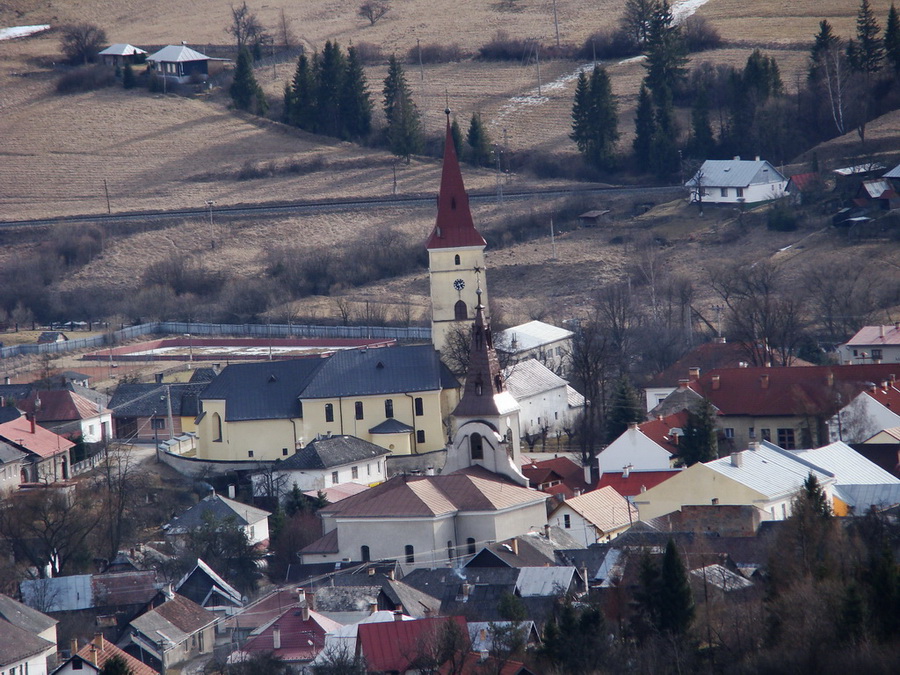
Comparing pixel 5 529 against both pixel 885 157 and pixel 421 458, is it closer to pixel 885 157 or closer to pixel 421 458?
pixel 421 458

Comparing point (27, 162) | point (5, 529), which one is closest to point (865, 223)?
point (5, 529)

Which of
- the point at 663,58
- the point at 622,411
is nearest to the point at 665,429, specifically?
the point at 622,411

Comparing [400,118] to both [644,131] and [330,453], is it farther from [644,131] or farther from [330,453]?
[330,453]

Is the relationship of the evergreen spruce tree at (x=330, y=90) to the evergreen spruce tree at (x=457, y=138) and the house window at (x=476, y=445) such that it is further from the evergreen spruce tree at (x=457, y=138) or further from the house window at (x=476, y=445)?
the house window at (x=476, y=445)

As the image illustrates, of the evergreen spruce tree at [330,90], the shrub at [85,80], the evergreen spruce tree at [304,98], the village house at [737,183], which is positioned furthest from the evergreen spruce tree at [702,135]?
the shrub at [85,80]

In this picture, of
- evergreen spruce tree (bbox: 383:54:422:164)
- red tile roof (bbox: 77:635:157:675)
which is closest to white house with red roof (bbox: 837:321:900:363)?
red tile roof (bbox: 77:635:157:675)
